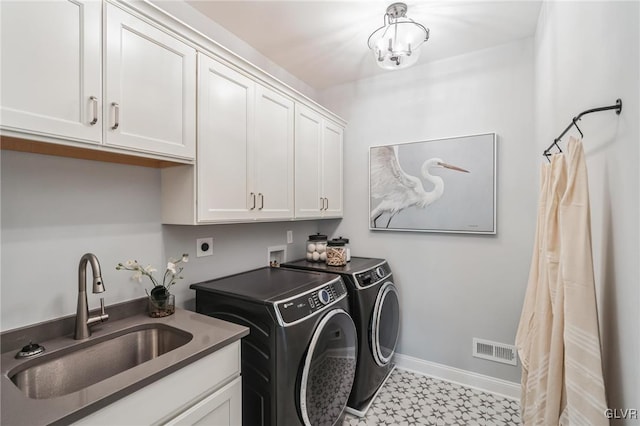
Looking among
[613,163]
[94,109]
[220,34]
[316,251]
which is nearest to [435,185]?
[316,251]

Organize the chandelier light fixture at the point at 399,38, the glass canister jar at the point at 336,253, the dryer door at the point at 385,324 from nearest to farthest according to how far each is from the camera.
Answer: the chandelier light fixture at the point at 399,38 < the dryer door at the point at 385,324 < the glass canister jar at the point at 336,253

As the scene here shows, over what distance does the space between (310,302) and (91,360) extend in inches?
38.3

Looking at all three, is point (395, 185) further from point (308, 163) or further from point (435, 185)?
point (308, 163)

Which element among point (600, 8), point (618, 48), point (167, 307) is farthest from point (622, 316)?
point (167, 307)

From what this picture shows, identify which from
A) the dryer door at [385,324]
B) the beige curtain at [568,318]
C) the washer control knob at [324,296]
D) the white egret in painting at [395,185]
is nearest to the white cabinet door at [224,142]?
the washer control knob at [324,296]

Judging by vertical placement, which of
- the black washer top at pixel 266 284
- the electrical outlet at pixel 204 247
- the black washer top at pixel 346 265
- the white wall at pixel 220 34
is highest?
the white wall at pixel 220 34

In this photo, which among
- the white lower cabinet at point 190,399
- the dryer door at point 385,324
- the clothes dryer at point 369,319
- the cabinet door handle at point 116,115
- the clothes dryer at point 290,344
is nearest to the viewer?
the white lower cabinet at point 190,399

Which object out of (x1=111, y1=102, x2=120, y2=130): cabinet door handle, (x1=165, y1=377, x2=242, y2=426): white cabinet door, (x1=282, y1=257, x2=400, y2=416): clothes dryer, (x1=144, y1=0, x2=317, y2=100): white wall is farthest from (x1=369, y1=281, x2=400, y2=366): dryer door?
(x1=144, y1=0, x2=317, y2=100): white wall

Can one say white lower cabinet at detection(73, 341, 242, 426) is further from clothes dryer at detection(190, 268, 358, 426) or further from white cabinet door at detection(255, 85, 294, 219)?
white cabinet door at detection(255, 85, 294, 219)

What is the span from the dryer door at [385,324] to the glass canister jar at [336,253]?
0.38 metres

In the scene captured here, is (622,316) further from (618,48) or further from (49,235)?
(49,235)

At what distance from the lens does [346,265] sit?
7.80ft

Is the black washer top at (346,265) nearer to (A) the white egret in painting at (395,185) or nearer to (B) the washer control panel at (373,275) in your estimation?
(B) the washer control panel at (373,275)

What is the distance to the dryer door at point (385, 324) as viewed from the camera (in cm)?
212
